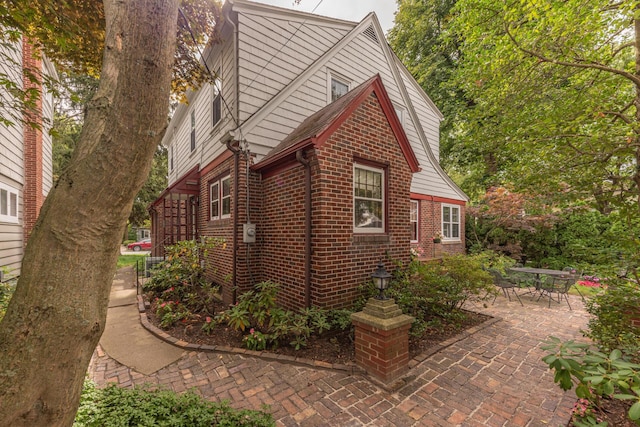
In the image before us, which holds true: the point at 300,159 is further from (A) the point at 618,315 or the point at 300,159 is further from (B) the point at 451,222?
(B) the point at 451,222

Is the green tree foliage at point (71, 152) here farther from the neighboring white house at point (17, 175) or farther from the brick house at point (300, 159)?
the brick house at point (300, 159)

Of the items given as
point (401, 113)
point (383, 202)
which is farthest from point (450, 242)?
point (383, 202)

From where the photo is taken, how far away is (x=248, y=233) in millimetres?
6121

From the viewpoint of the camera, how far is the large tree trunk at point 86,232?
1.36 meters

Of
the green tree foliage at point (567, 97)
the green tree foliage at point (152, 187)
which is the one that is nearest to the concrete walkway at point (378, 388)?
the green tree foliage at point (567, 97)

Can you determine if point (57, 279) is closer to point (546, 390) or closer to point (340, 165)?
point (340, 165)

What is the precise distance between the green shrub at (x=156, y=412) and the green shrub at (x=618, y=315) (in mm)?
4116

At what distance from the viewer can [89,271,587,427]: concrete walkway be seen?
2902mm

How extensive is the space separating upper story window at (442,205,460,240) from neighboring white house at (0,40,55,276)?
14.3 m

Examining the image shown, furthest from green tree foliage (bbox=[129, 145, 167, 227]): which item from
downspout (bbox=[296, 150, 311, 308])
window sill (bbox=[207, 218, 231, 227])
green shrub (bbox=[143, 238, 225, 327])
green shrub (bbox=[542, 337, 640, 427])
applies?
green shrub (bbox=[542, 337, 640, 427])

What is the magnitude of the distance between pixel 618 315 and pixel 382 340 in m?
3.05

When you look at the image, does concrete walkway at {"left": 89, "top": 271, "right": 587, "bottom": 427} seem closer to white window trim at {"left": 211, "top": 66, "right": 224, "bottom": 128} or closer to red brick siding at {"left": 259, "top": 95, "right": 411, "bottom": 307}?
red brick siding at {"left": 259, "top": 95, "right": 411, "bottom": 307}

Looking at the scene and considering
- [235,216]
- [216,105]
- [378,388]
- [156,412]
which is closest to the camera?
[156,412]

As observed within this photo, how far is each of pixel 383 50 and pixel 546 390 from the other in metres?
10.3
